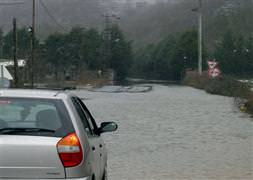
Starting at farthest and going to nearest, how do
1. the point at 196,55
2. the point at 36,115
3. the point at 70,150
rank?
the point at 196,55, the point at 36,115, the point at 70,150

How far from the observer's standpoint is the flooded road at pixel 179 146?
1290cm

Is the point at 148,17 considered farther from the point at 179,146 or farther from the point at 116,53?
the point at 179,146

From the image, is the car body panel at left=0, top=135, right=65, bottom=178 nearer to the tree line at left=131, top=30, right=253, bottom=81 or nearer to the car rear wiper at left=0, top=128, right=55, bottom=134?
the car rear wiper at left=0, top=128, right=55, bottom=134

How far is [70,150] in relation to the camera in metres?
6.73

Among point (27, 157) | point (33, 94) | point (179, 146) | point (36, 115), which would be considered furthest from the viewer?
point (179, 146)

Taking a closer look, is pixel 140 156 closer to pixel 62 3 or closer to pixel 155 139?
pixel 155 139

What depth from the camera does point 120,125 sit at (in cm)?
2456

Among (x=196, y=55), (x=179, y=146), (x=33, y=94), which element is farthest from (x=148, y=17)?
(x=33, y=94)

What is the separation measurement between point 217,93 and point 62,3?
9582 centimetres

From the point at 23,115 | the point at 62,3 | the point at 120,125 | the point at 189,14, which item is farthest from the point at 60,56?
the point at 23,115

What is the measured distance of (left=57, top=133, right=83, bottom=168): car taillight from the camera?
667 centimetres

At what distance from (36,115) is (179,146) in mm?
10975

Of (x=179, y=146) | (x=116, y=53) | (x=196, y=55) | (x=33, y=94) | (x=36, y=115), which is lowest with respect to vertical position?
(x=179, y=146)

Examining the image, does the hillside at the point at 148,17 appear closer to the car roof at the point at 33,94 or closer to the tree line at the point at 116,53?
the tree line at the point at 116,53
